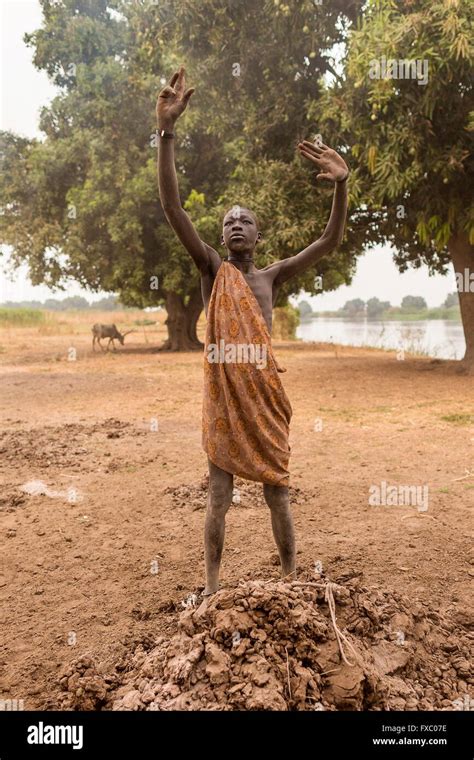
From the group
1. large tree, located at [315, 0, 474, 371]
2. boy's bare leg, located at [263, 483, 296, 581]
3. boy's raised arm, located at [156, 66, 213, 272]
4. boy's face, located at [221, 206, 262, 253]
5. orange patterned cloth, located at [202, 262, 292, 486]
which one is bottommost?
boy's bare leg, located at [263, 483, 296, 581]

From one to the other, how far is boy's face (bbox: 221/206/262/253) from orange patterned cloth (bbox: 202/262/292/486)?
5.1 inches

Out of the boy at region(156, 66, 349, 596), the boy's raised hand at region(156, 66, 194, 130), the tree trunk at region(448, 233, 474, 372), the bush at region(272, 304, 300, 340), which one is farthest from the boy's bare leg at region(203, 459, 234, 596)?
the bush at region(272, 304, 300, 340)

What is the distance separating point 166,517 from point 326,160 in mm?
2833

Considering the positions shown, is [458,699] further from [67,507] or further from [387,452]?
[387,452]

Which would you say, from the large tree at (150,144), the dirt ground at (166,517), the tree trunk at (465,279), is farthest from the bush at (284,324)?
the dirt ground at (166,517)

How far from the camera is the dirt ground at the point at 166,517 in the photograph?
3094 millimetres

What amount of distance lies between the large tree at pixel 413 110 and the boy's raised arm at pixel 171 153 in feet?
19.4

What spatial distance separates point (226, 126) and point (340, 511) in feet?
36.2

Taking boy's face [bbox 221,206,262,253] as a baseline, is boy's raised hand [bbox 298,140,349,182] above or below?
above

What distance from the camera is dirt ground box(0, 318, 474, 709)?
10.2ft

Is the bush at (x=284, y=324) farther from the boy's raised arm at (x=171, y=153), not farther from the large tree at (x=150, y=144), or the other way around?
the boy's raised arm at (x=171, y=153)

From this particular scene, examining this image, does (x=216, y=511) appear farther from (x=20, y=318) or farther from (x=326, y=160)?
(x=20, y=318)

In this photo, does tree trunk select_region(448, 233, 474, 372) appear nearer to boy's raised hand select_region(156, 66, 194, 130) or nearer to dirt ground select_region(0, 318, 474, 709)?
dirt ground select_region(0, 318, 474, 709)

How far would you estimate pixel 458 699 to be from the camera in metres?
2.35
